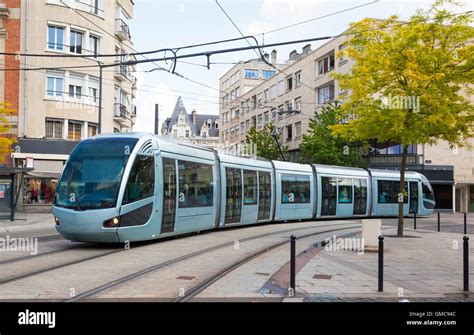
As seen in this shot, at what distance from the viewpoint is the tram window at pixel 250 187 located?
20.3 m

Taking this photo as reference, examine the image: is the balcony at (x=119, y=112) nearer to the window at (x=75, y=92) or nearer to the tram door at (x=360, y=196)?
the window at (x=75, y=92)

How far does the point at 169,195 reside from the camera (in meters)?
14.2

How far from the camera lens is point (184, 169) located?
15289mm

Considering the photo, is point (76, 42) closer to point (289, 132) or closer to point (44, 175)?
point (44, 175)

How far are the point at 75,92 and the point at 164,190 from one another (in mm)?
21968

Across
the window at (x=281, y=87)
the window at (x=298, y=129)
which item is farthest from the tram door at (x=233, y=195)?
the window at (x=281, y=87)

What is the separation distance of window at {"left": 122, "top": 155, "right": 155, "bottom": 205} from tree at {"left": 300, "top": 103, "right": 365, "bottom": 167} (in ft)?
88.0

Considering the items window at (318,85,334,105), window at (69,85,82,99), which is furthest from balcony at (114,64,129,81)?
window at (318,85,334,105)

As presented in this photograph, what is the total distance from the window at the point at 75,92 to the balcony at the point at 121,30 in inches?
252
